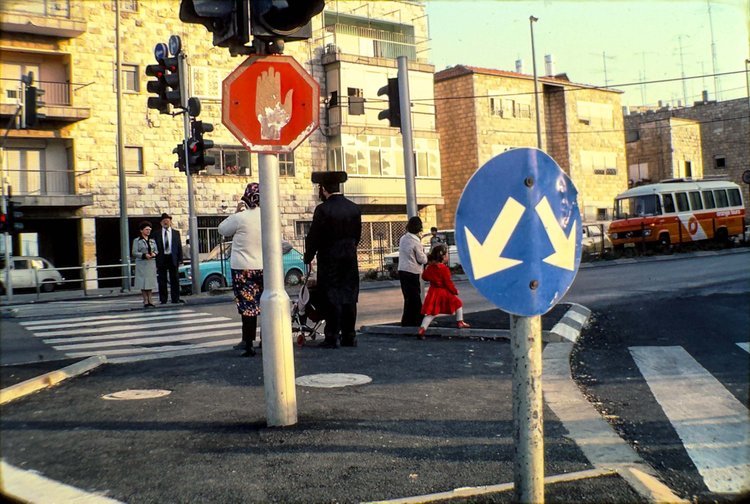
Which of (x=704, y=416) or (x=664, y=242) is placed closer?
(x=704, y=416)

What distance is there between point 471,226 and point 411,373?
14.0ft

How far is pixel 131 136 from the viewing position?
3319 cm

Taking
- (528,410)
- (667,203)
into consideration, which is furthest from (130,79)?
(528,410)

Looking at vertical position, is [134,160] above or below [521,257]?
above

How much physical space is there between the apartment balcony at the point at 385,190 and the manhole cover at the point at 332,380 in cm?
3028

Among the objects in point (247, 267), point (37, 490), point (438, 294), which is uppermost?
point (247, 267)

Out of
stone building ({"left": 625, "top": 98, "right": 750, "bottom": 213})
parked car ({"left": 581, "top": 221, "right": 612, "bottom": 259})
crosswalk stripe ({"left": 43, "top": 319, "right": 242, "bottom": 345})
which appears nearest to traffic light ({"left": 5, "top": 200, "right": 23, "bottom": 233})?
crosswalk stripe ({"left": 43, "top": 319, "right": 242, "bottom": 345})

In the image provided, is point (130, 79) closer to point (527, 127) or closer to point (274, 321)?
point (527, 127)

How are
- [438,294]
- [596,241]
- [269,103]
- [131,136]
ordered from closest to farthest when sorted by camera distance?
[269,103], [438,294], [596,241], [131,136]

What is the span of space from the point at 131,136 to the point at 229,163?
4.62 metres

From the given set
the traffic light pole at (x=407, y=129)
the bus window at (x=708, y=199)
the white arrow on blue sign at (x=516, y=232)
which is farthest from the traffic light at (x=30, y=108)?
the bus window at (x=708, y=199)

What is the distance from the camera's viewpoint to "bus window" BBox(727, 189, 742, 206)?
36.4 meters

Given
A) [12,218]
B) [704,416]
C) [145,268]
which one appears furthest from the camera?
[12,218]

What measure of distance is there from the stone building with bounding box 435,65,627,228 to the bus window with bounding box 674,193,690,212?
32.0 feet
